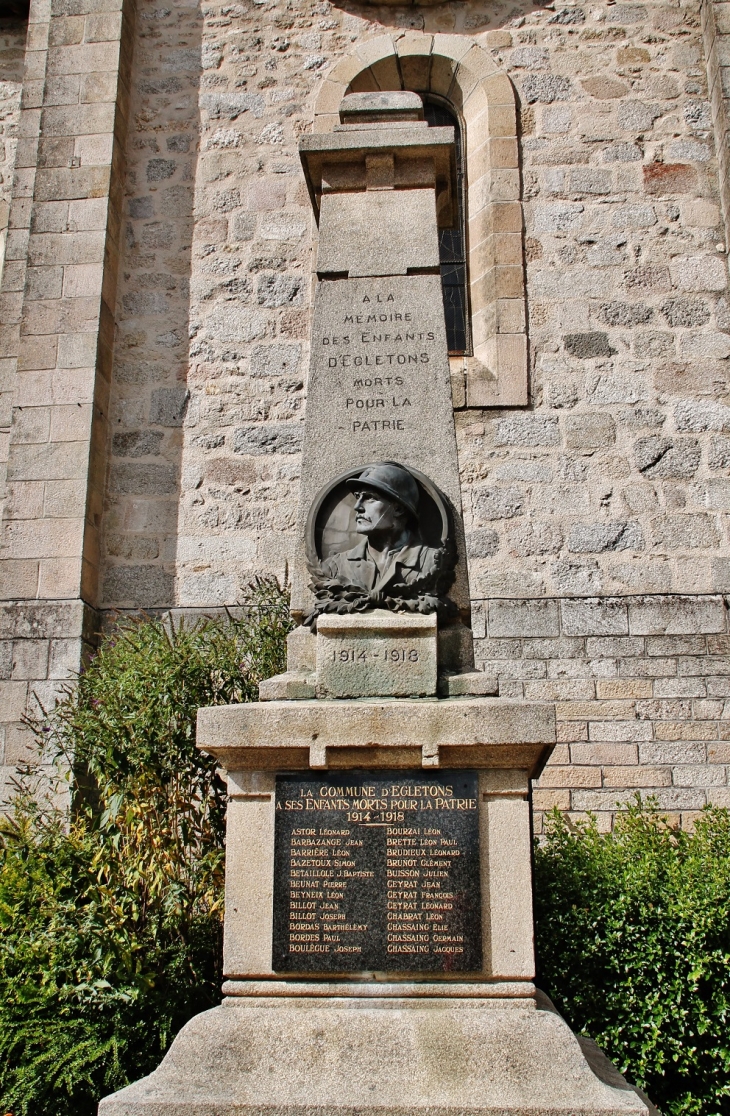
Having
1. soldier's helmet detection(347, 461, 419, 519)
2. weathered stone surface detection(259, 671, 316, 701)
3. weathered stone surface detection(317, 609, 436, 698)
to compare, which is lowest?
weathered stone surface detection(259, 671, 316, 701)

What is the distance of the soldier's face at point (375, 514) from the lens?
13.6 ft

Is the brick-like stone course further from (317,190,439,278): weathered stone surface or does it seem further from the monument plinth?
(317,190,439,278): weathered stone surface

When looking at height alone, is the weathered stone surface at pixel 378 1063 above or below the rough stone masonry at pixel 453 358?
below

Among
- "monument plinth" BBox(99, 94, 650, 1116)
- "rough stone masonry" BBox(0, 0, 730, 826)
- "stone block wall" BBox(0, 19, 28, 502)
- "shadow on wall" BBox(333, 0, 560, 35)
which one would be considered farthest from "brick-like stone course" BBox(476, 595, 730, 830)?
"stone block wall" BBox(0, 19, 28, 502)

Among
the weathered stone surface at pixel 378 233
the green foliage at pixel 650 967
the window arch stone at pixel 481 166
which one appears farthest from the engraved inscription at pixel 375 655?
the window arch stone at pixel 481 166

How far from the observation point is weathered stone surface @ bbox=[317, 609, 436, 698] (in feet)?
12.8

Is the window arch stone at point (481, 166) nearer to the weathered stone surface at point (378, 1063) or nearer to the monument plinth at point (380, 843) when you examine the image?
the monument plinth at point (380, 843)

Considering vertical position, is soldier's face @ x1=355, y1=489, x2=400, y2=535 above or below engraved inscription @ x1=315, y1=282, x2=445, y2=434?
below

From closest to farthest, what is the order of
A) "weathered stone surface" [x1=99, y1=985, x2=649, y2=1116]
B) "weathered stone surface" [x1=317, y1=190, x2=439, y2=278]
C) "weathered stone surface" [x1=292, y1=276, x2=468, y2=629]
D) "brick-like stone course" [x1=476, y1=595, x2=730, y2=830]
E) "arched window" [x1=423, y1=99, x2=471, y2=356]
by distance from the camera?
1. "weathered stone surface" [x1=99, y1=985, x2=649, y2=1116]
2. "weathered stone surface" [x1=292, y1=276, x2=468, y2=629]
3. "weathered stone surface" [x1=317, y1=190, x2=439, y2=278]
4. "brick-like stone course" [x1=476, y1=595, x2=730, y2=830]
5. "arched window" [x1=423, y1=99, x2=471, y2=356]

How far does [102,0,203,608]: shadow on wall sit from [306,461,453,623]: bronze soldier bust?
12.3ft

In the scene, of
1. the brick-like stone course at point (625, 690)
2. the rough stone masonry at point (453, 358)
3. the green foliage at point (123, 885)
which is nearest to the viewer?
the green foliage at point (123, 885)

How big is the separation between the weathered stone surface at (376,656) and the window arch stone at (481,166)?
4087mm

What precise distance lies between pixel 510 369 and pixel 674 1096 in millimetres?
5149

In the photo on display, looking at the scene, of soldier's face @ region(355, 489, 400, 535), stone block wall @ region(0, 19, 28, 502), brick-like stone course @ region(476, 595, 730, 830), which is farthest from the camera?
stone block wall @ region(0, 19, 28, 502)
